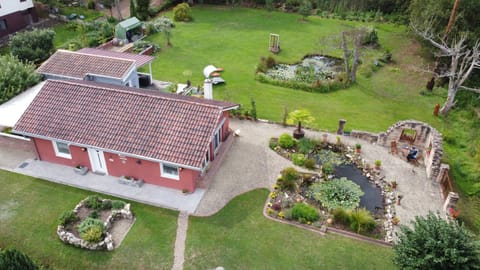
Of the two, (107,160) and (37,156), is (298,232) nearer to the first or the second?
(107,160)

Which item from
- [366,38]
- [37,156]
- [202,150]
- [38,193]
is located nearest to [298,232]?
[202,150]

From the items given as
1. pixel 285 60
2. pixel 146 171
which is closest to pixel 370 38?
pixel 285 60

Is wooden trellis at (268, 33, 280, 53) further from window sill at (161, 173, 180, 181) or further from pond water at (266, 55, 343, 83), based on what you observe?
window sill at (161, 173, 180, 181)

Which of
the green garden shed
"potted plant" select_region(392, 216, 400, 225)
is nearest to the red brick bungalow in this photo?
"potted plant" select_region(392, 216, 400, 225)

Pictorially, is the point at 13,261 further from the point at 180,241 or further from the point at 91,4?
the point at 91,4

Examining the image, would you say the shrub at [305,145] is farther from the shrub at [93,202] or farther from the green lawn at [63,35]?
the green lawn at [63,35]

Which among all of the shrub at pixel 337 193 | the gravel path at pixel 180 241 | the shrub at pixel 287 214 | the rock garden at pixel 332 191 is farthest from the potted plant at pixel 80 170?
the shrub at pixel 337 193
